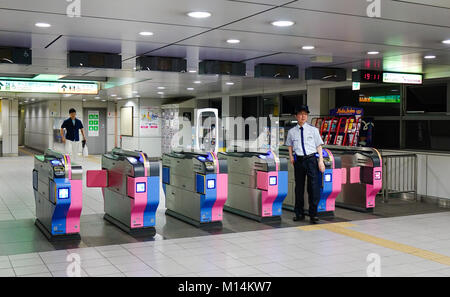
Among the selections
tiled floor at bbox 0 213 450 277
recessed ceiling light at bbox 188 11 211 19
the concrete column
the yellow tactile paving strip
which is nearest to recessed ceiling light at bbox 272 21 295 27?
recessed ceiling light at bbox 188 11 211 19

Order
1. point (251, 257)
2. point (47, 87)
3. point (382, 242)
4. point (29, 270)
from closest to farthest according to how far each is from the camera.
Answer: point (29, 270), point (251, 257), point (382, 242), point (47, 87)

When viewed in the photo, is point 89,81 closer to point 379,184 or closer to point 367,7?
point 379,184

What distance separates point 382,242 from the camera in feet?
20.2

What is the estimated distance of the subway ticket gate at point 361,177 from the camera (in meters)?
8.34

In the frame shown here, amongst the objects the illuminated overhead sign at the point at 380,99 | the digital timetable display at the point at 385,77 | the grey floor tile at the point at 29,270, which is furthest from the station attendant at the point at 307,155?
the illuminated overhead sign at the point at 380,99

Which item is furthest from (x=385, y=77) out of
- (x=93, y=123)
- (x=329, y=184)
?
(x=93, y=123)

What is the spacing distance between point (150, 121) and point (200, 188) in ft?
42.1

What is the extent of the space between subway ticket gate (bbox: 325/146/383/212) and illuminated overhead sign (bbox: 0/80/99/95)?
21.4ft

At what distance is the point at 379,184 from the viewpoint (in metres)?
8.36

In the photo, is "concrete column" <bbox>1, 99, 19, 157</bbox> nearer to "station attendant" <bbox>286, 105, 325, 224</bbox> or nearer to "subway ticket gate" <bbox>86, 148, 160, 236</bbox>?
"subway ticket gate" <bbox>86, 148, 160, 236</bbox>

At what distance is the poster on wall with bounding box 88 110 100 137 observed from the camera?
71.5 feet

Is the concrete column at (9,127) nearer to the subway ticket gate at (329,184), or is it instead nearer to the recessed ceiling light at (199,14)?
the subway ticket gate at (329,184)

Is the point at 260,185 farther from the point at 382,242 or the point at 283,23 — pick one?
the point at 283,23

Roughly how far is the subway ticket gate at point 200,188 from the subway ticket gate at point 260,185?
0.66 meters
